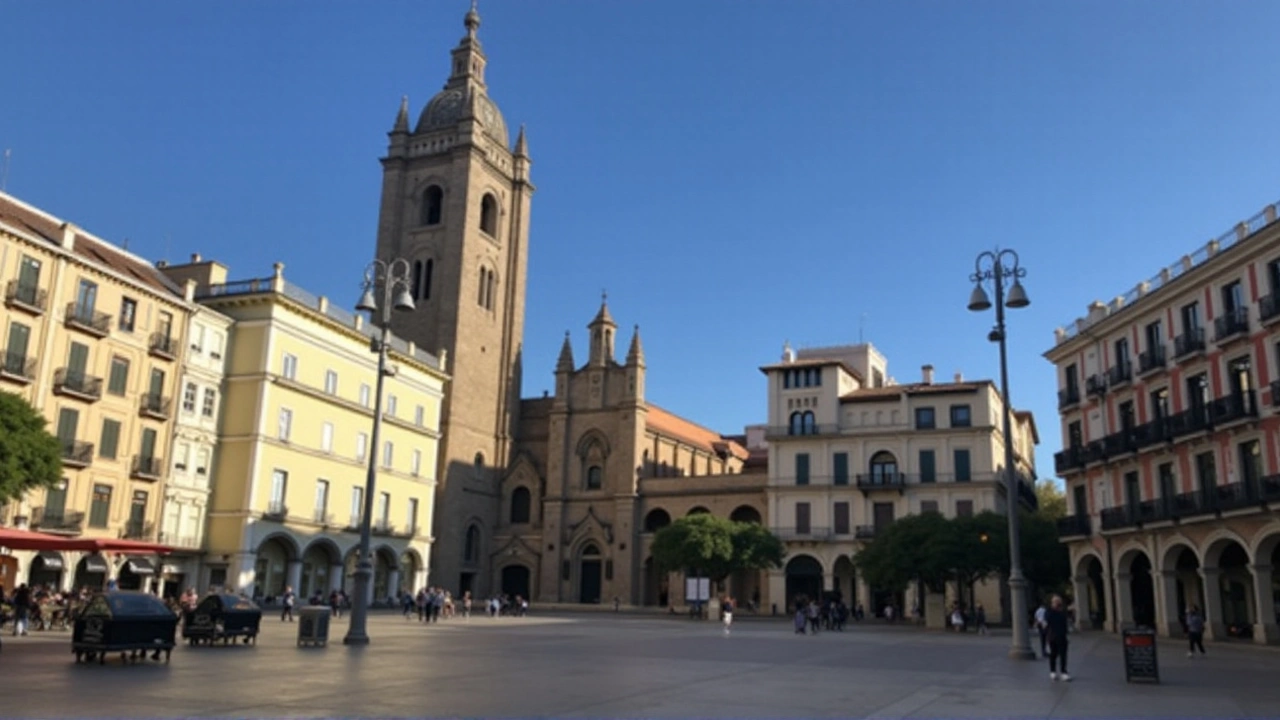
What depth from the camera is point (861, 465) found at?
68562mm

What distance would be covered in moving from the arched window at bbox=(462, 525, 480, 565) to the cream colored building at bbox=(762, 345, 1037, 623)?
22.5 m

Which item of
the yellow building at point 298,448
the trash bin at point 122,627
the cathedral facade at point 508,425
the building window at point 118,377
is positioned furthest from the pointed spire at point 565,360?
the trash bin at point 122,627

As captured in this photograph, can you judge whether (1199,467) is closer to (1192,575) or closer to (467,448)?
(1192,575)

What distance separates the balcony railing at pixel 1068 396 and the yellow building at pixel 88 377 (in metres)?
42.0

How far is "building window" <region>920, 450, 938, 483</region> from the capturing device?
6688 centimetres

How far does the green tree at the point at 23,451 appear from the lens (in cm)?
3045

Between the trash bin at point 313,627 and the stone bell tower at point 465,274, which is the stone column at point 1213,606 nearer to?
the trash bin at point 313,627

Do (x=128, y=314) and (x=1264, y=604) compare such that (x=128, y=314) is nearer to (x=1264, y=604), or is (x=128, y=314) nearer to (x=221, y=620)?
(x=221, y=620)

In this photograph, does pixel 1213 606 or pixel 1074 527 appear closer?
pixel 1213 606

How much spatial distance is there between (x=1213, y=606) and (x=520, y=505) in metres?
52.5

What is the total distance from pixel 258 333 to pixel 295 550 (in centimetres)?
1114

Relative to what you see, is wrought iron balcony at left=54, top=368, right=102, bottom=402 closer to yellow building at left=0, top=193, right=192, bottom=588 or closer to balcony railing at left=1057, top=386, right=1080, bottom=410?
yellow building at left=0, top=193, right=192, bottom=588

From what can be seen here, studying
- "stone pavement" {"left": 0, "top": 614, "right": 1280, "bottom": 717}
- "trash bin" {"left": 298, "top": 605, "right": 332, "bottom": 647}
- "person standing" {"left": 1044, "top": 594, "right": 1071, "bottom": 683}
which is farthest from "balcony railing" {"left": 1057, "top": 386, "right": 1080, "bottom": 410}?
"trash bin" {"left": 298, "top": 605, "right": 332, "bottom": 647}

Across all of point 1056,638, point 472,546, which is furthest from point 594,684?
point 472,546
